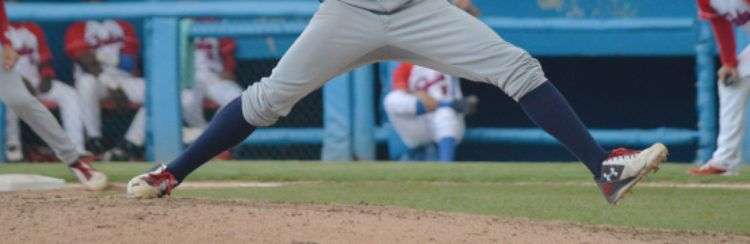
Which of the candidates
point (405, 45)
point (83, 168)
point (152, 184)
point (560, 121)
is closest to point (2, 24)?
point (83, 168)

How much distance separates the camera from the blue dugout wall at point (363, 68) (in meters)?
11.4

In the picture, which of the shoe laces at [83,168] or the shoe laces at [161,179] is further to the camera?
the shoe laces at [83,168]

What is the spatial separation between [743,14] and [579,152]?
305cm

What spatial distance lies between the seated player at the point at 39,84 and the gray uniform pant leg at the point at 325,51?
21.1 ft

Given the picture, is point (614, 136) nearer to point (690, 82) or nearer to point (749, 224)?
point (690, 82)

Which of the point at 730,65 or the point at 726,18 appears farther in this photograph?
the point at 730,65

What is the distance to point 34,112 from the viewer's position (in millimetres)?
7820

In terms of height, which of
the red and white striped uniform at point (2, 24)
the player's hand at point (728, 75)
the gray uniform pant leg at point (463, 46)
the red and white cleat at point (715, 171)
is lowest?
the red and white cleat at point (715, 171)

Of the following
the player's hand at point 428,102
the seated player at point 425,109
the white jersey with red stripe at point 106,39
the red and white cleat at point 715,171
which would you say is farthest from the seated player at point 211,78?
the red and white cleat at point 715,171

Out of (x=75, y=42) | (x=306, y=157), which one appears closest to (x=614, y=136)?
(x=306, y=157)

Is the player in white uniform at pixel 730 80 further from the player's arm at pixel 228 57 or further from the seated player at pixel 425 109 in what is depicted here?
the player's arm at pixel 228 57

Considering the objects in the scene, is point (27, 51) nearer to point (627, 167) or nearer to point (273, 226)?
point (273, 226)

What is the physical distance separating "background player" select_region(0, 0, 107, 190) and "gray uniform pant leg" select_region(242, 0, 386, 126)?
2.10 metres

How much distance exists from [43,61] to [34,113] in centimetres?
476
